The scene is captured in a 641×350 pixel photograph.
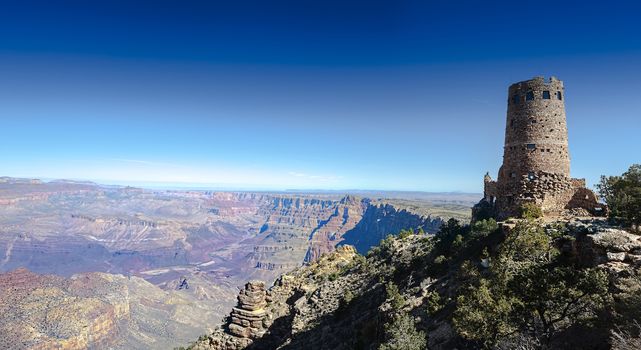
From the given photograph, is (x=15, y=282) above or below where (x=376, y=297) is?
below

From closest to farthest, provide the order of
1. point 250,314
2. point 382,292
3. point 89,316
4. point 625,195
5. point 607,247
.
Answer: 1. point 607,247
2. point 625,195
3. point 382,292
4. point 250,314
5. point 89,316

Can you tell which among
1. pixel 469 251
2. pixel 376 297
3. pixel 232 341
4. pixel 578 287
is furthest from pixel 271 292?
pixel 578 287

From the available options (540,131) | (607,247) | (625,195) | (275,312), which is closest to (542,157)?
(540,131)

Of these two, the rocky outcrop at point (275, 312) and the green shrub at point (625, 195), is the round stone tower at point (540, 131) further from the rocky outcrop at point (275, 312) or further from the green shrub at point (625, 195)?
the rocky outcrop at point (275, 312)

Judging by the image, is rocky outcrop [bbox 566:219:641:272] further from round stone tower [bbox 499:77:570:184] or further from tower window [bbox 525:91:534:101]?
tower window [bbox 525:91:534:101]

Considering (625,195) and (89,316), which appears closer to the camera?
(625,195)

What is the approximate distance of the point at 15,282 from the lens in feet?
558

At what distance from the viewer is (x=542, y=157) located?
23547 millimetres

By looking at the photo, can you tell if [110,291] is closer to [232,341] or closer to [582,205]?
[232,341]

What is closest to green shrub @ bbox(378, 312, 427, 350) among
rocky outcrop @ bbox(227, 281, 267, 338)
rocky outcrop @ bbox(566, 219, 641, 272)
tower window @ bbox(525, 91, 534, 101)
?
rocky outcrop @ bbox(566, 219, 641, 272)

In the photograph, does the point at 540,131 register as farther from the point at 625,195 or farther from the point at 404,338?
the point at 404,338

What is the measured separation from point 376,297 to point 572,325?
56.0ft

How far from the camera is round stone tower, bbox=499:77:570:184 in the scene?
926 inches

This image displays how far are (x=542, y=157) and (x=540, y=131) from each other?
176cm
